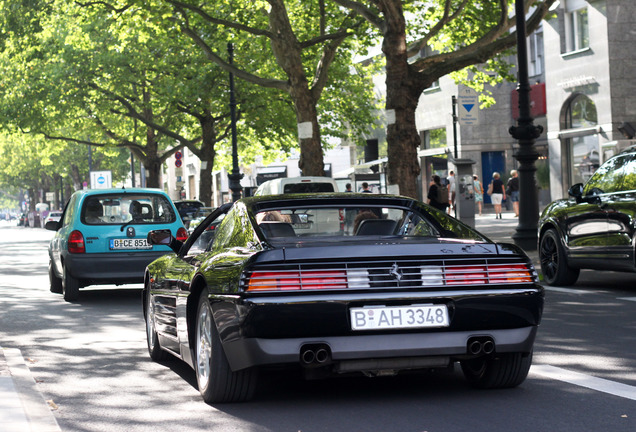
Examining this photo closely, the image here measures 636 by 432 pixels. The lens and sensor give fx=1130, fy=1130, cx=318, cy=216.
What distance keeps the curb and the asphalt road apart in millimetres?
112

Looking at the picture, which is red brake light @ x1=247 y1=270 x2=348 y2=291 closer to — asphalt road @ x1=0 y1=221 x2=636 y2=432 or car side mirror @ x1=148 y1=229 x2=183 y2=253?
asphalt road @ x1=0 y1=221 x2=636 y2=432

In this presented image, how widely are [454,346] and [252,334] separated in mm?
1121

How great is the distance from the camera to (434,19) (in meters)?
30.7

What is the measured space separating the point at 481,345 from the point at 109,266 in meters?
9.40

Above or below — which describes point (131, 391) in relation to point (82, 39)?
below

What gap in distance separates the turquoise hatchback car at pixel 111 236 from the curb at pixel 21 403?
646 cm

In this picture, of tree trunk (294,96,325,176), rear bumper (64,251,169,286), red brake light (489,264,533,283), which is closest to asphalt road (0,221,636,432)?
red brake light (489,264,533,283)

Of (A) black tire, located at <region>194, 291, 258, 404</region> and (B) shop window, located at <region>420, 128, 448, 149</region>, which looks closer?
(A) black tire, located at <region>194, 291, 258, 404</region>

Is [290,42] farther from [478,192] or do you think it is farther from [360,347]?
[360,347]

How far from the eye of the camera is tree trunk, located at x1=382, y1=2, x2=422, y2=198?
20969mm

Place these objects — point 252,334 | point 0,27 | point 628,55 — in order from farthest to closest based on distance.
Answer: point 628,55, point 0,27, point 252,334

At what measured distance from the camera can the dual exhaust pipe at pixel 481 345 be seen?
20.8 feet

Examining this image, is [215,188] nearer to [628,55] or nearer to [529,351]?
[628,55]

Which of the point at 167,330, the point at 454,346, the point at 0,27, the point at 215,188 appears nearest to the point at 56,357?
the point at 167,330
